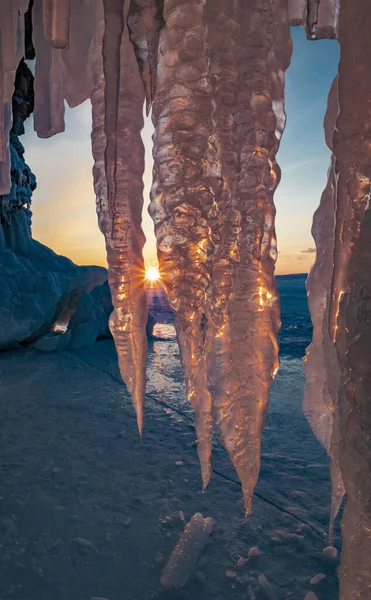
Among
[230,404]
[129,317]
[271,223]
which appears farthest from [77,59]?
[230,404]

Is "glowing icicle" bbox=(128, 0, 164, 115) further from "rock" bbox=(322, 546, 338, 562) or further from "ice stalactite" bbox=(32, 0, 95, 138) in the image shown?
"rock" bbox=(322, 546, 338, 562)

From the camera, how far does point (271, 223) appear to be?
37.7 inches

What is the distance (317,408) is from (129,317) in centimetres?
72

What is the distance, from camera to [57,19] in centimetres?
121

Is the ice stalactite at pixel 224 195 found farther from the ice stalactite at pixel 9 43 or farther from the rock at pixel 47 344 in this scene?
the rock at pixel 47 344

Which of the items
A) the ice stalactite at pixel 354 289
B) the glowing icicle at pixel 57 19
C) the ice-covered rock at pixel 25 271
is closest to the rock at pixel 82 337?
the ice-covered rock at pixel 25 271

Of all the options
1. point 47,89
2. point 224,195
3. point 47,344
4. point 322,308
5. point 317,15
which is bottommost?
point 47,344

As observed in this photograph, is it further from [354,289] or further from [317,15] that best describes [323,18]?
[354,289]

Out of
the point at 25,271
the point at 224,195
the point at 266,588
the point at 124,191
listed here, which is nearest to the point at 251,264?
the point at 224,195

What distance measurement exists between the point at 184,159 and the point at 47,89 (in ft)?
4.74

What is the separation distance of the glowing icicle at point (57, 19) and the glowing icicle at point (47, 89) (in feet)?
2.15

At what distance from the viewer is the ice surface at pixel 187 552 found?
1.73 meters

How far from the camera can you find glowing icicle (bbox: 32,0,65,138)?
6.14ft

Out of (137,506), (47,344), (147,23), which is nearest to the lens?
(147,23)
